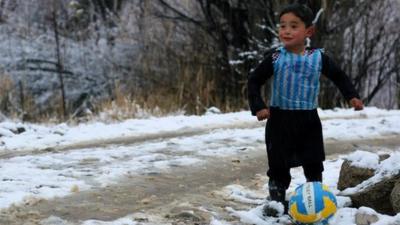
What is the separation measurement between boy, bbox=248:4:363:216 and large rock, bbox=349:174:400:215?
0.35 metres

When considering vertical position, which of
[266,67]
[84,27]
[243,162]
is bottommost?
[243,162]

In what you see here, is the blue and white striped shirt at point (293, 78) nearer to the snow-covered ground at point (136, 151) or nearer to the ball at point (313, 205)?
the ball at point (313, 205)

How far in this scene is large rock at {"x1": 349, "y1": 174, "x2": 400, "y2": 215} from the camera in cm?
473

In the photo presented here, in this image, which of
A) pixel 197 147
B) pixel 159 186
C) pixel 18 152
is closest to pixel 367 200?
pixel 159 186

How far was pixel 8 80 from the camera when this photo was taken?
14938 mm

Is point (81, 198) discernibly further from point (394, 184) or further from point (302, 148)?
point (394, 184)

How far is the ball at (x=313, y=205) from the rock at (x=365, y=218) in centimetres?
16

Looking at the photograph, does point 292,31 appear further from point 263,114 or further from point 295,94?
point 263,114

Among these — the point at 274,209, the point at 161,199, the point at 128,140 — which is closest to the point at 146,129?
the point at 128,140

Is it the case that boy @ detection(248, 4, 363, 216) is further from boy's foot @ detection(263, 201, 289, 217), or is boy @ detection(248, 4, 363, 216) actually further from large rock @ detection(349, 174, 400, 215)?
large rock @ detection(349, 174, 400, 215)

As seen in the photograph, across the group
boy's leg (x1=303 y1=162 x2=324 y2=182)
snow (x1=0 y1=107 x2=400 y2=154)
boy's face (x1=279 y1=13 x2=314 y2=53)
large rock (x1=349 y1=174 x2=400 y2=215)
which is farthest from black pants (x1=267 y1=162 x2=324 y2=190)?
snow (x1=0 y1=107 x2=400 y2=154)

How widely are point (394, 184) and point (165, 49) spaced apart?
14213mm

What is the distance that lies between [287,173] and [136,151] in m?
3.17

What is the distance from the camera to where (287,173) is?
4902mm
